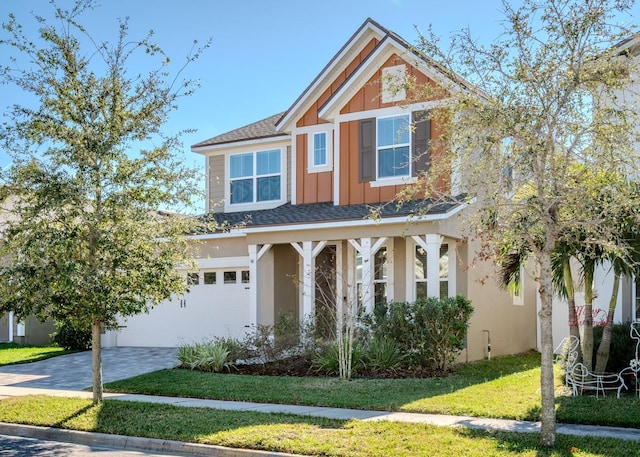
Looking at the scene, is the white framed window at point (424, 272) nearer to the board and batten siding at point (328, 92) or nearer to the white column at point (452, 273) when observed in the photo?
the white column at point (452, 273)

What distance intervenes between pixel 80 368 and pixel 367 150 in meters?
8.99

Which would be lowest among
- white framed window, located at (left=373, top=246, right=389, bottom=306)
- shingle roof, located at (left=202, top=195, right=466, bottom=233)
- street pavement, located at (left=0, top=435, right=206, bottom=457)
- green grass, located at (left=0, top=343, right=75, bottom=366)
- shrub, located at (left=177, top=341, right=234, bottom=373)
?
street pavement, located at (left=0, top=435, right=206, bottom=457)

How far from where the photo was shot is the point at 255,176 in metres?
22.7

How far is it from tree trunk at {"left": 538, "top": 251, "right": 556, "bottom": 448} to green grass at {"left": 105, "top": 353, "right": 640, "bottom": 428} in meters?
1.83

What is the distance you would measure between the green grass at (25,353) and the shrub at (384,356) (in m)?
9.95

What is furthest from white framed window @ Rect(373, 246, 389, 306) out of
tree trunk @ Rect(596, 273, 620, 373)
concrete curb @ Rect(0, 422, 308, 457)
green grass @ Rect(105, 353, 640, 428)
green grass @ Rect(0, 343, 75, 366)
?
concrete curb @ Rect(0, 422, 308, 457)

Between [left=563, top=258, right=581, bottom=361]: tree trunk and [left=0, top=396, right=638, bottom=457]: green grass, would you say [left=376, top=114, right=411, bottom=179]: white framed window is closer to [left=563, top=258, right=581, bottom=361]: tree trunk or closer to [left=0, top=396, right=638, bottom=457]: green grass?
[left=563, top=258, right=581, bottom=361]: tree trunk

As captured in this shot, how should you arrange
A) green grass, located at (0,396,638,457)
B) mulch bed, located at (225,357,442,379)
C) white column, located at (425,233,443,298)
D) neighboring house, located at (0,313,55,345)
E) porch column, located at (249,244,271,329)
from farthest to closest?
neighboring house, located at (0,313,55,345), porch column, located at (249,244,271,329), white column, located at (425,233,443,298), mulch bed, located at (225,357,442,379), green grass, located at (0,396,638,457)

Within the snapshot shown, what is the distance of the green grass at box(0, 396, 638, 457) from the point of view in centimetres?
880

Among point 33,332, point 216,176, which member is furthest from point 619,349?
point 33,332

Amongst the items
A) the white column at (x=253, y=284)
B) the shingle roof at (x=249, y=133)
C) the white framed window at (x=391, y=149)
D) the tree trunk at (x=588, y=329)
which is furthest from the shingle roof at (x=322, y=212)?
the tree trunk at (x=588, y=329)

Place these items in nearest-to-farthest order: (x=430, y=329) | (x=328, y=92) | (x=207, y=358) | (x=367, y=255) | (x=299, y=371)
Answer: (x=430, y=329)
(x=299, y=371)
(x=207, y=358)
(x=367, y=255)
(x=328, y=92)

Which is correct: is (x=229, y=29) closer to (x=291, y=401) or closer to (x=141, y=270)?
(x=141, y=270)

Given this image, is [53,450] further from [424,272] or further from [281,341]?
[424,272]
